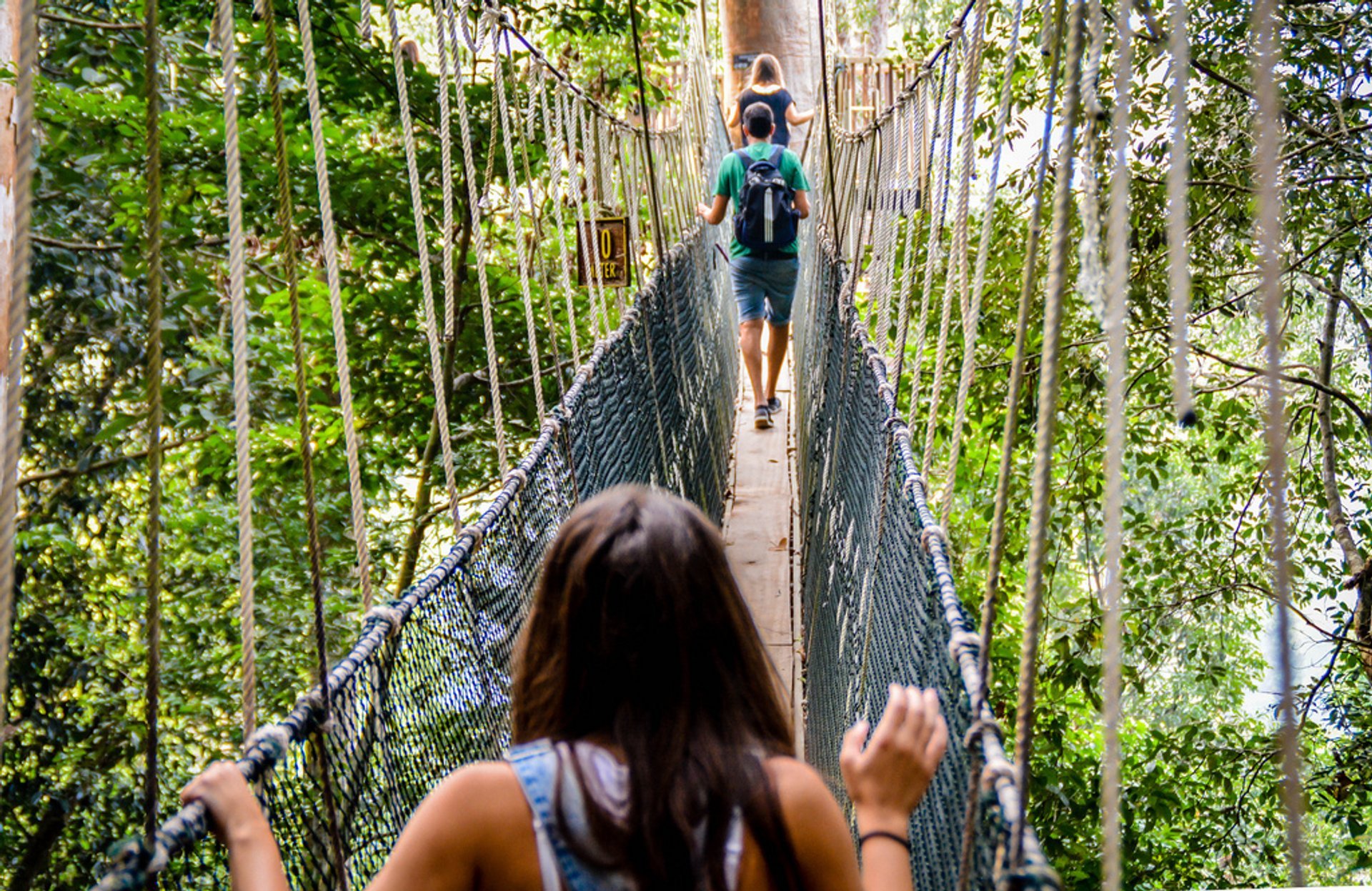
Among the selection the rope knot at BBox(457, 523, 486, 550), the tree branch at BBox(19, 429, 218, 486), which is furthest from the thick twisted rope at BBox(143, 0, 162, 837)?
the tree branch at BBox(19, 429, 218, 486)

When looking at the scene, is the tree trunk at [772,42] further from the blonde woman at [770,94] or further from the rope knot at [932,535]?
the rope knot at [932,535]

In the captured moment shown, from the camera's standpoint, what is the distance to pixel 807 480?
3635mm

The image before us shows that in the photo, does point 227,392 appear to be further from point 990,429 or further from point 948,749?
point 948,749

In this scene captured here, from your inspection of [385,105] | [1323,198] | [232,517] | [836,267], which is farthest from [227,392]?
[1323,198]

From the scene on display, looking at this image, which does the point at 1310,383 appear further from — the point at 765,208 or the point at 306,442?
the point at 306,442

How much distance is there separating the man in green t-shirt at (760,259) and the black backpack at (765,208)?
2 centimetres

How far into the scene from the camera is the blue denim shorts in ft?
10.6

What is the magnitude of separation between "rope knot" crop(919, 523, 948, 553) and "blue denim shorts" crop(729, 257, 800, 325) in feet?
6.88

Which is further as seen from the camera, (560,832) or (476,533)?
(476,533)

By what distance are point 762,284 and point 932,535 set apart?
2.20 metres

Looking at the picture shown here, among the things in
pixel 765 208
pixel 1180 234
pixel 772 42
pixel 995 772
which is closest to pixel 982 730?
pixel 995 772

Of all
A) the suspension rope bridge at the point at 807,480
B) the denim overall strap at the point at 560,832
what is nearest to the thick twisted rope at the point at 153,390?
the suspension rope bridge at the point at 807,480

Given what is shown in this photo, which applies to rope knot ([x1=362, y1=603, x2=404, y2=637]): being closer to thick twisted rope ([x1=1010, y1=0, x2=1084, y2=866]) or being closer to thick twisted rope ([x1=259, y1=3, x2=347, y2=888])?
thick twisted rope ([x1=259, y1=3, x2=347, y2=888])

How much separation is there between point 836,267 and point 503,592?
1.63 meters
